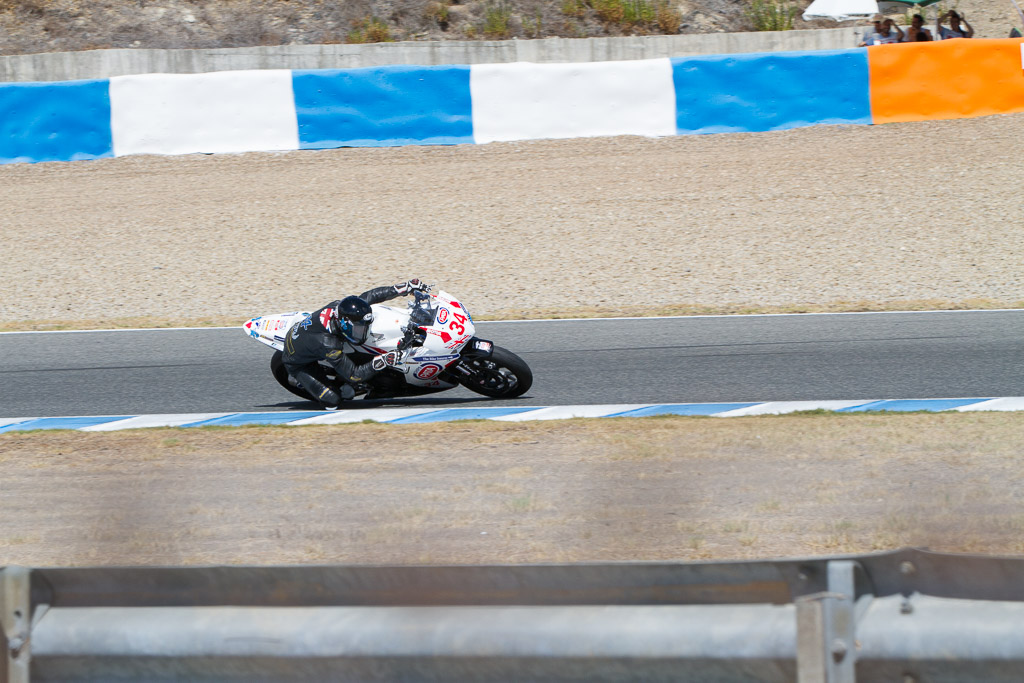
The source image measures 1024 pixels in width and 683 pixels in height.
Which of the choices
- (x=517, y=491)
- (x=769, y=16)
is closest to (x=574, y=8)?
(x=769, y=16)

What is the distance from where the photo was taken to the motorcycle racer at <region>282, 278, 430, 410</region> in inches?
338

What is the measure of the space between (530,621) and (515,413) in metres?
6.00

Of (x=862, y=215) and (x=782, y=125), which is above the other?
(x=782, y=125)

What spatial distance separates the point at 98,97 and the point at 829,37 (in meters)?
12.1

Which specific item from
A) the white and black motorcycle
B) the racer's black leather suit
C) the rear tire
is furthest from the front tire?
the rear tire

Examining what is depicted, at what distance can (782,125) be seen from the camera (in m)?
17.2

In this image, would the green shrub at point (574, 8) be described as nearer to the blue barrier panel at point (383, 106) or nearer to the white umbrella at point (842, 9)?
the white umbrella at point (842, 9)

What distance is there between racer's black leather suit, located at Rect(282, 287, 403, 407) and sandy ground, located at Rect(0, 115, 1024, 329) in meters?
3.92

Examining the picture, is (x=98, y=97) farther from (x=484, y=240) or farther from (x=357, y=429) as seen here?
(x=357, y=429)

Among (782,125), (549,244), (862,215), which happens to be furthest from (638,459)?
(782,125)

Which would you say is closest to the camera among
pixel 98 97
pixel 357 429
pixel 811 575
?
pixel 811 575

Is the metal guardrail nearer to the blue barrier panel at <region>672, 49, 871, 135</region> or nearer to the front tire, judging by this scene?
the front tire

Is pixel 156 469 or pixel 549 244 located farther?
pixel 549 244

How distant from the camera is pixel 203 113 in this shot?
56.5 feet
